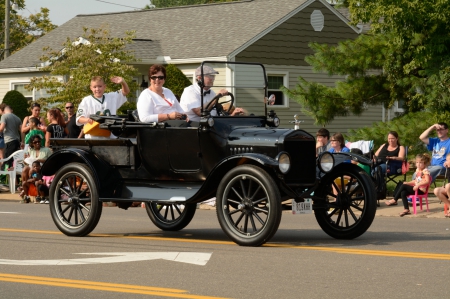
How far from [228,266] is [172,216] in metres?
3.94

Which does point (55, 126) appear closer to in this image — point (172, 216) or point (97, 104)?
point (97, 104)

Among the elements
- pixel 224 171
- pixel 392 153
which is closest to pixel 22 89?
pixel 392 153

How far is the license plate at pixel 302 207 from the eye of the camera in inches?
410

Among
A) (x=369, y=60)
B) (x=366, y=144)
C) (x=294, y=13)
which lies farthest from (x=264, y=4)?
(x=366, y=144)

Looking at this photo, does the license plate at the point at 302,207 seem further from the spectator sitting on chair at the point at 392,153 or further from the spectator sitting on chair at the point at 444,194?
the spectator sitting on chair at the point at 392,153

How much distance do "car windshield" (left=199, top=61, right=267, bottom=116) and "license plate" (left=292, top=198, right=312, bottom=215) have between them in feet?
4.89

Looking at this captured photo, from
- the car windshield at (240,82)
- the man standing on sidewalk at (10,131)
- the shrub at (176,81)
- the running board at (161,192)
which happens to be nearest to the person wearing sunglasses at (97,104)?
the running board at (161,192)

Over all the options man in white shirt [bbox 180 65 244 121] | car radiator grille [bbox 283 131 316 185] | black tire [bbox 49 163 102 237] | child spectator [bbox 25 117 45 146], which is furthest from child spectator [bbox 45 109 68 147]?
car radiator grille [bbox 283 131 316 185]

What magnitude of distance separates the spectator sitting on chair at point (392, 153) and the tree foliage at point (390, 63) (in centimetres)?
217

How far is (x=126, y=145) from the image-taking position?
11633mm

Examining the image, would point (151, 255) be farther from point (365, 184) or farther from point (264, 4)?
point (264, 4)

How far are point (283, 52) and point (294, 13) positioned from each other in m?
1.52

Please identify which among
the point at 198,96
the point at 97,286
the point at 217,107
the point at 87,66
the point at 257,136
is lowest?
the point at 97,286

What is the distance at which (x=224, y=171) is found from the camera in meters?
10.6
